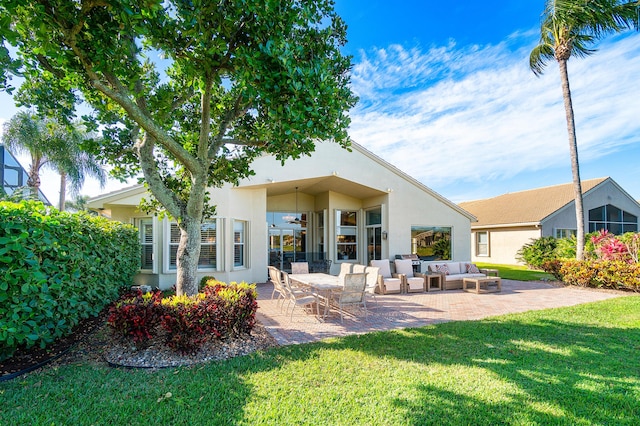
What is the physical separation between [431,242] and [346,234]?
4562mm

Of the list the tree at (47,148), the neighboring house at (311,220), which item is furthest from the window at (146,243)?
the tree at (47,148)

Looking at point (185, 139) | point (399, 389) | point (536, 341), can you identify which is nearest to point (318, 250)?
point (185, 139)

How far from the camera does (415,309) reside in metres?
9.20

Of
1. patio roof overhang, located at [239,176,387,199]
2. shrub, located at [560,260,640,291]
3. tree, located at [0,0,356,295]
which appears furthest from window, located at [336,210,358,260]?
tree, located at [0,0,356,295]

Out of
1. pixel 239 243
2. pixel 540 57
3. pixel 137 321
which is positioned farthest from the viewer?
pixel 540 57

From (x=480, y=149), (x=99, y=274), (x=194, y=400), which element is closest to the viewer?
(x=194, y=400)

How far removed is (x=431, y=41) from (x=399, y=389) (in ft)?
38.4

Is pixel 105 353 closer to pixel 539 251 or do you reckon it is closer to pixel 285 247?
pixel 285 247

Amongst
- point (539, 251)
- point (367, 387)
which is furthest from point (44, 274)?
point (539, 251)

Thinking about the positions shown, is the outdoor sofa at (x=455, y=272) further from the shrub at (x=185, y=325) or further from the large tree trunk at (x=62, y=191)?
the large tree trunk at (x=62, y=191)

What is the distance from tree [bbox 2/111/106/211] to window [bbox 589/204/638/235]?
117 feet

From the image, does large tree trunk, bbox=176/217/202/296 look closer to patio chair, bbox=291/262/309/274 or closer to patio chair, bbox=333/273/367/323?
patio chair, bbox=333/273/367/323

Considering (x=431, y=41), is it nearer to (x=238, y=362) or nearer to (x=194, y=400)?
(x=238, y=362)

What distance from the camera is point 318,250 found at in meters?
18.0
